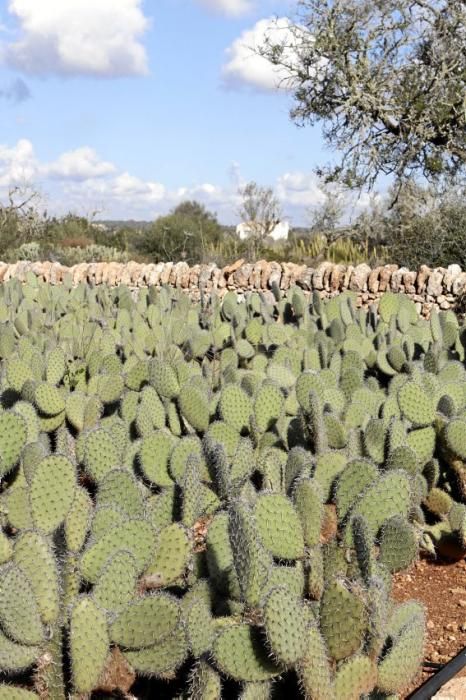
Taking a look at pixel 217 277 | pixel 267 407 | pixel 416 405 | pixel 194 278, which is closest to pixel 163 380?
pixel 267 407

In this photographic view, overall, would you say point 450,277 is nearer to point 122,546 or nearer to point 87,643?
point 122,546

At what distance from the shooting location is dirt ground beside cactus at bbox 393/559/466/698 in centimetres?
300

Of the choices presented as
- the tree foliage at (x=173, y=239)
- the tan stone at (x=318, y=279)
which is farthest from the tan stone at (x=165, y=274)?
the tree foliage at (x=173, y=239)

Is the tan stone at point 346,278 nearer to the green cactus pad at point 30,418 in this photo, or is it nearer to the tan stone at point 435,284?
the tan stone at point 435,284

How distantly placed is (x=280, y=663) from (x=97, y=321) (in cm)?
538

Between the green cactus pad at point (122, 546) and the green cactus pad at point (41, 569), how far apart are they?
0.14 m

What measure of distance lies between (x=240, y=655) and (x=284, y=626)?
20 centimetres

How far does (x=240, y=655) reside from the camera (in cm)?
204

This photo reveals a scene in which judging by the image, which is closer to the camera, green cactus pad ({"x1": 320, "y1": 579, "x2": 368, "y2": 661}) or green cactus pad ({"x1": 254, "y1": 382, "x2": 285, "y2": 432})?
green cactus pad ({"x1": 320, "y1": 579, "x2": 368, "y2": 661})

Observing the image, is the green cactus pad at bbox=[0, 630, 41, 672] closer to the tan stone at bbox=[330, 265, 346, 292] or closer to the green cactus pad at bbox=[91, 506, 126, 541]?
the green cactus pad at bbox=[91, 506, 126, 541]

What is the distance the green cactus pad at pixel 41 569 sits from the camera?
2.29 meters

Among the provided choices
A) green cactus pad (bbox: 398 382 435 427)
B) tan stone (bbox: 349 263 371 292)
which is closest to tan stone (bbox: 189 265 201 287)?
tan stone (bbox: 349 263 371 292)

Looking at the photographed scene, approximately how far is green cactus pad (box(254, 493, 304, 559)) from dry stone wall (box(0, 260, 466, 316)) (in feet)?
21.5

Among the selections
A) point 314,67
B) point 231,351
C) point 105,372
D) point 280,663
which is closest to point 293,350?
point 231,351
